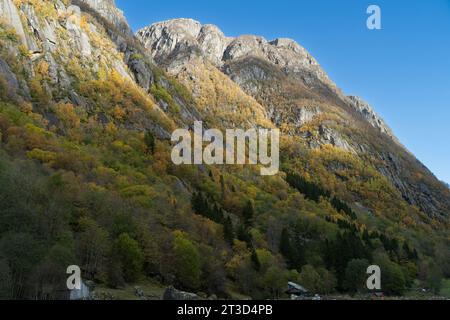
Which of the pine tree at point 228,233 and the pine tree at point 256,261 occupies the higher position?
the pine tree at point 228,233

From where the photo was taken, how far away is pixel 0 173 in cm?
5394

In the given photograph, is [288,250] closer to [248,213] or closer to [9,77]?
[248,213]

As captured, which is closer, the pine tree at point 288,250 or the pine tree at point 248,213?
the pine tree at point 288,250

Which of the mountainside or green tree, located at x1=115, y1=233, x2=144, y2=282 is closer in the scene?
the mountainside

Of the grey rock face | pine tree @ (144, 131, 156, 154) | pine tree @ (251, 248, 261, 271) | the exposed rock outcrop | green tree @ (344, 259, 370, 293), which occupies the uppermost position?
the exposed rock outcrop

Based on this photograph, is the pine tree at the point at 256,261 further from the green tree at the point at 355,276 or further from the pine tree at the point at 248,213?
the pine tree at the point at 248,213

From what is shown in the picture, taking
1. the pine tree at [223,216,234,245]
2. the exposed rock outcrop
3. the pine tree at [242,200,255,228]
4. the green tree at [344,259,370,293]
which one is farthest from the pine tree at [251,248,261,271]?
the exposed rock outcrop

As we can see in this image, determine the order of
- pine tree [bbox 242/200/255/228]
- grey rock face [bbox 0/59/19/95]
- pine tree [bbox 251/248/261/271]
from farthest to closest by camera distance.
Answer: pine tree [bbox 242/200/255/228]
grey rock face [bbox 0/59/19/95]
pine tree [bbox 251/248/261/271]

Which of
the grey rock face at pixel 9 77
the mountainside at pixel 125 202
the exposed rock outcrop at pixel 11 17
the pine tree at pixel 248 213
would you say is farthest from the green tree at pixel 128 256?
the exposed rock outcrop at pixel 11 17

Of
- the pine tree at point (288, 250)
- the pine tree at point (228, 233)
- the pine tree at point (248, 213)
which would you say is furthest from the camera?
the pine tree at point (248, 213)

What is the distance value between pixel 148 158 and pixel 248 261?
181ft

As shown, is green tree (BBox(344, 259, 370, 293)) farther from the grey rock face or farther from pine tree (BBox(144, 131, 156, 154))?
the grey rock face

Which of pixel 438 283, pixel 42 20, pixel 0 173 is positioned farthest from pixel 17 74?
pixel 438 283
